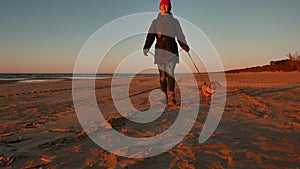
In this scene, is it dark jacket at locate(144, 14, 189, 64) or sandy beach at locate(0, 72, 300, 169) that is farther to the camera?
dark jacket at locate(144, 14, 189, 64)

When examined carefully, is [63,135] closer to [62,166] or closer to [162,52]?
[62,166]

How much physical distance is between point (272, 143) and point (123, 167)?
1.54m

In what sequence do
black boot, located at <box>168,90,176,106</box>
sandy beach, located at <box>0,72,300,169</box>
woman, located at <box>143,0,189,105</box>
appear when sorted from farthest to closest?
woman, located at <box>143,0,189,105</box> < black boot, located at <box>168,90,176,106</box> < sandy beach, located at <box>0,72,300,169</box>

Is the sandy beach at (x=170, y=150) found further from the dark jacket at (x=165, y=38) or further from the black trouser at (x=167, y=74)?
the dark jacket at (x=165, y=38)

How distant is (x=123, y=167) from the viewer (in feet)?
5.40

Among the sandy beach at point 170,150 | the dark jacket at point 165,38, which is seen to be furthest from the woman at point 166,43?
the sandy beach at point 170,150

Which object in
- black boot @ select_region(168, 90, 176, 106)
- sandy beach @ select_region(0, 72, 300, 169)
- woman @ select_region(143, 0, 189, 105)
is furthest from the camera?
woman @ select_region(143, 0, 189, 105)

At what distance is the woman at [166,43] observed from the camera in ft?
15.3

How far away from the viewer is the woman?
465cm

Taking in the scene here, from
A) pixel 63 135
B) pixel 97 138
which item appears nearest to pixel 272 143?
pixel 97 138

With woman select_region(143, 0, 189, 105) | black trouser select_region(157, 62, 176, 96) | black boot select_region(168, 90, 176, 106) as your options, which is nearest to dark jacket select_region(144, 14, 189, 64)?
woman select_region(143, 0, 189, 105)

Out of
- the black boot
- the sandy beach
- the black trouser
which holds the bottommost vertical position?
the sandy beach

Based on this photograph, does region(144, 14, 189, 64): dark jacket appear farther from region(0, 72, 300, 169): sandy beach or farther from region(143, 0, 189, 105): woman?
region(0, 72, 300, 169): sandy beach

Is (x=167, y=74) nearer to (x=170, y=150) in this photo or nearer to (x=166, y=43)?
(x=166, y=43)
